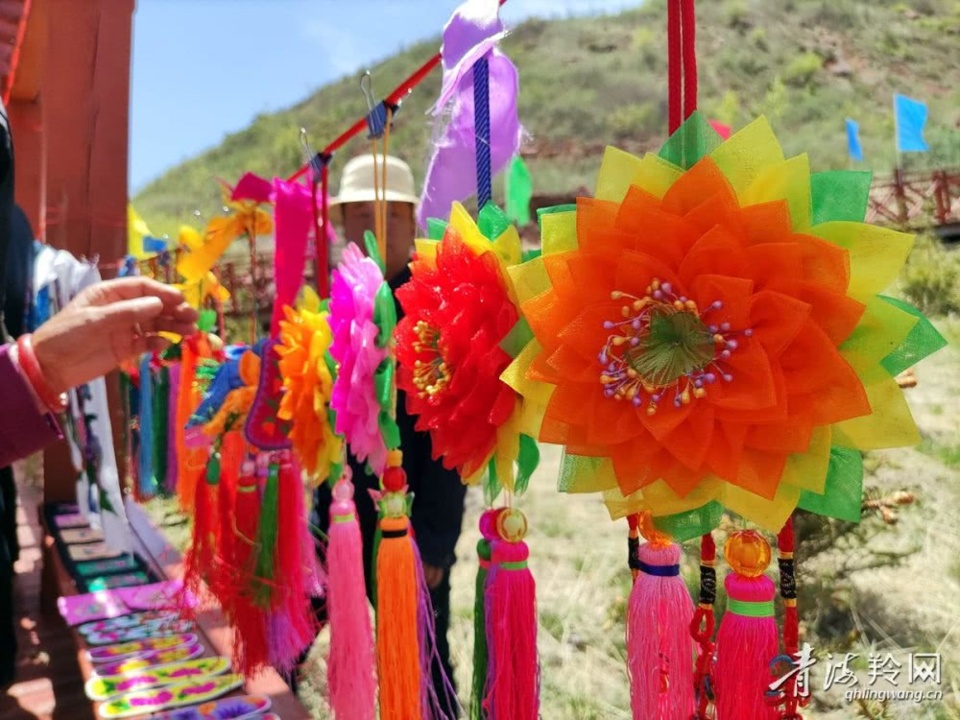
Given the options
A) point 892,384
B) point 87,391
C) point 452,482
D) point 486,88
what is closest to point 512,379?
point 892,384

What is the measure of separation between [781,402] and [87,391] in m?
1.82

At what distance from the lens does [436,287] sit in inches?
35.1

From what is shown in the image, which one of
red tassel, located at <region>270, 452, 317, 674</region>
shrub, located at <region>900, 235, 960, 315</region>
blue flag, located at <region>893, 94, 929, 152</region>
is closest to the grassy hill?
blue flag, located at <region>893, 94, 929, 152</region>

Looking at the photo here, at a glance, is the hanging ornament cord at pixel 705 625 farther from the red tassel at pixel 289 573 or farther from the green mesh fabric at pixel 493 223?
the red tassel at pixel 289 573

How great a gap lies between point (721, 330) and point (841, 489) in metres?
0.17

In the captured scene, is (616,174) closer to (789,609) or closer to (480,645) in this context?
(789,609)

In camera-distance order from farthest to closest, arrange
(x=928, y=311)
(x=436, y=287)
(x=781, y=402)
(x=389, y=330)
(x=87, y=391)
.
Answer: (x=928, y=311), (x=87, y=391), (x=389, y=330), (x=436, y=287), (x=781, y=402)

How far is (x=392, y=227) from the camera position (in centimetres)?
179

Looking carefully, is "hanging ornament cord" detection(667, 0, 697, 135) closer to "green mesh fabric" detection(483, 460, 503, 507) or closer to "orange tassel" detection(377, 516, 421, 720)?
"green mesh fabric" detection(483, 460, 503, 507)

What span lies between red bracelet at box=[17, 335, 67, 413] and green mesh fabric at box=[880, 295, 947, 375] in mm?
930

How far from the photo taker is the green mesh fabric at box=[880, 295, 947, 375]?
0.59 meters

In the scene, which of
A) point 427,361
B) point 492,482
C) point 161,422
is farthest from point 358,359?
point 161,422

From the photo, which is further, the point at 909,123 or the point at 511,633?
the point at 909,123

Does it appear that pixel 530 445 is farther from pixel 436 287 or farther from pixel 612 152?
pixel 612 152
